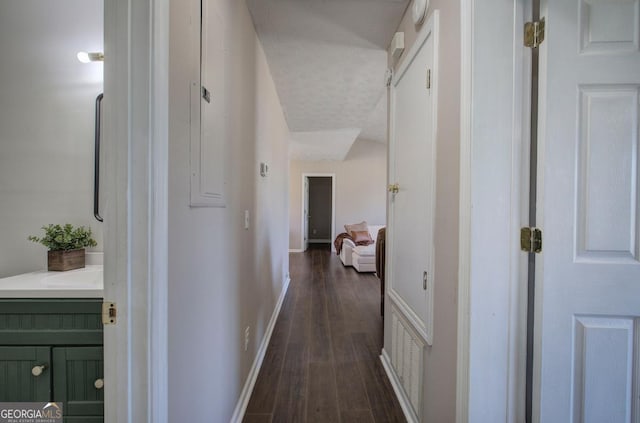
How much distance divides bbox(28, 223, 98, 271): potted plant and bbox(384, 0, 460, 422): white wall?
1.84 meters

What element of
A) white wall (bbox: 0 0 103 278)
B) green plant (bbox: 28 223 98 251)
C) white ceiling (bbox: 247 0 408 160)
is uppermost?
white ceiling (bbox: 247 0 408 160)

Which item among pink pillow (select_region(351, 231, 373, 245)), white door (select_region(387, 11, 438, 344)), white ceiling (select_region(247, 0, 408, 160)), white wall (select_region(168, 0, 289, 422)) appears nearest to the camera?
white wall (select_region(168, 0, 289, 422))

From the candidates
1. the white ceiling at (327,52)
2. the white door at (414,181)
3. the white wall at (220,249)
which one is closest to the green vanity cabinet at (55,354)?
the white wall at (220,249)

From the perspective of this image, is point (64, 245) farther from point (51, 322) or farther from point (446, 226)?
point (446, 226)

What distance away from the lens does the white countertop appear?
3.16 ft

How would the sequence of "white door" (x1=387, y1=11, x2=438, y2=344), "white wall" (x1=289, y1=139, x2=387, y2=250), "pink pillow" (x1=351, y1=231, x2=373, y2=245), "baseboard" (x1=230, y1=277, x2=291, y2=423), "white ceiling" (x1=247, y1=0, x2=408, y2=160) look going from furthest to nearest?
"white wall" (x1=289, y1=139, x2=387, y2=250), "pink pillow" (x1=351, y1=231, x2=373, y2=245), "white ceiling" (x1=247, y1=0, x2=408, y2=160), "baseboard" (x1=230, y1=277, x2=291, y2=423), "white door" (x1=387, y1=11, x2=438, y2=344)

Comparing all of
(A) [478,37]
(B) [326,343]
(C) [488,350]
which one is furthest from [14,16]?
(B) [326,343]

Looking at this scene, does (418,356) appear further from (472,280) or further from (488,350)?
(472,280)

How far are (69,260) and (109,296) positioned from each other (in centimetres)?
100

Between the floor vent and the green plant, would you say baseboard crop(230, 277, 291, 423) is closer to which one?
the floor vent

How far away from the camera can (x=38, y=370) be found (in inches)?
37.6

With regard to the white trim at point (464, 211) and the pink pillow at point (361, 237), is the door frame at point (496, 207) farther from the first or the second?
the pink pillow at point (361, 237)

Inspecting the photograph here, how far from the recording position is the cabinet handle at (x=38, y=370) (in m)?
0.95

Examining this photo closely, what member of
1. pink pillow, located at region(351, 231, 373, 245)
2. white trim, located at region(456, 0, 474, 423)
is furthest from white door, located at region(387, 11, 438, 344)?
pink pillow, located at region(351, 231, 373, 245)
